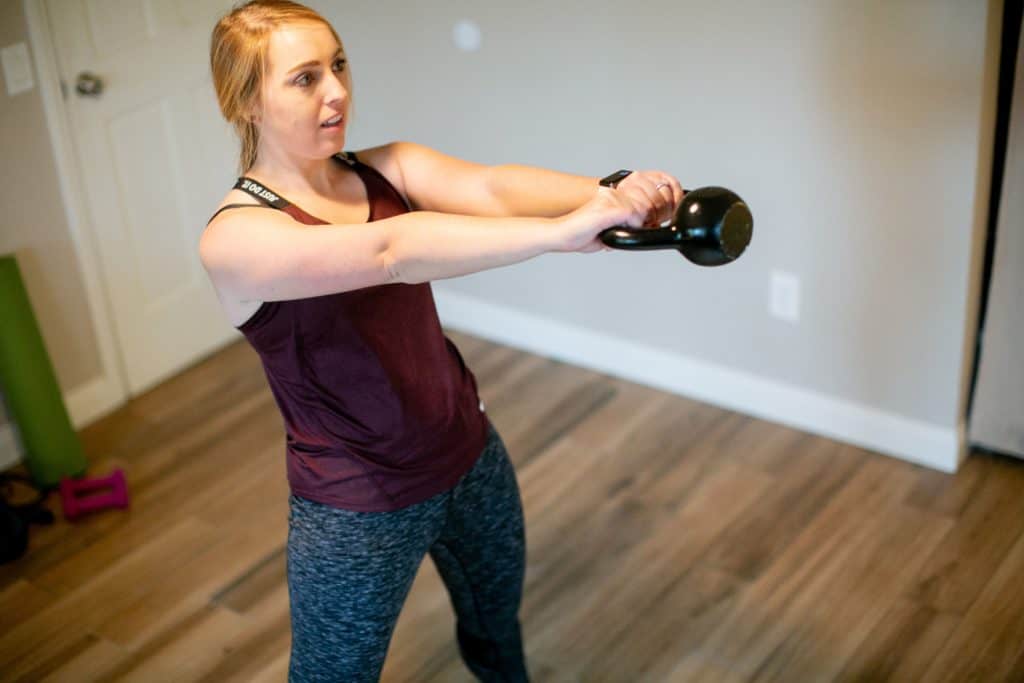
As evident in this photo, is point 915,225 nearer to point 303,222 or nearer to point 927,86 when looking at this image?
point 927,86

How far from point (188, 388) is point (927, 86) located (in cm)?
225

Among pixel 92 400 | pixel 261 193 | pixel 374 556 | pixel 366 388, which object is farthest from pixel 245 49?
pixel 92 400

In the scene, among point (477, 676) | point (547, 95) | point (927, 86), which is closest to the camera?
point (477, 676)

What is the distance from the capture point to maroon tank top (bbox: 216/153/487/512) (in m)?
1.66

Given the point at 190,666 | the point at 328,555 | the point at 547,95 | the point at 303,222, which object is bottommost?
the point at 190,666

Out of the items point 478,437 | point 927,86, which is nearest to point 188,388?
point 478,437

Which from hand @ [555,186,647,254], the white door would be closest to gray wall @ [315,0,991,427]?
the white door

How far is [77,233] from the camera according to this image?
10.9ft

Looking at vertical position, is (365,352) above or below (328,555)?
above

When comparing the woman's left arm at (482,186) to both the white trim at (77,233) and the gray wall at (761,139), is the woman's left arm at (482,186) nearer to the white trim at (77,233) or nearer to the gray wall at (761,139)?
the gray wall at (761,139)

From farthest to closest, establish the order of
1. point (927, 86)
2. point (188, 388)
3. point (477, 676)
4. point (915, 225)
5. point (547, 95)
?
1. point (188, 388)
2. point (547, 95)
3. point (915, 225)
4. point (927, 86)
5. point (477, 676)

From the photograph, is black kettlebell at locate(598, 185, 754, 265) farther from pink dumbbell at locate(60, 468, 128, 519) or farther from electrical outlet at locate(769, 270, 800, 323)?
pink dumbbell at locate(60, 468, 128, 519)

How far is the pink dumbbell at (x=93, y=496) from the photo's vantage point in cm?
308

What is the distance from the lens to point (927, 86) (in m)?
2.54
